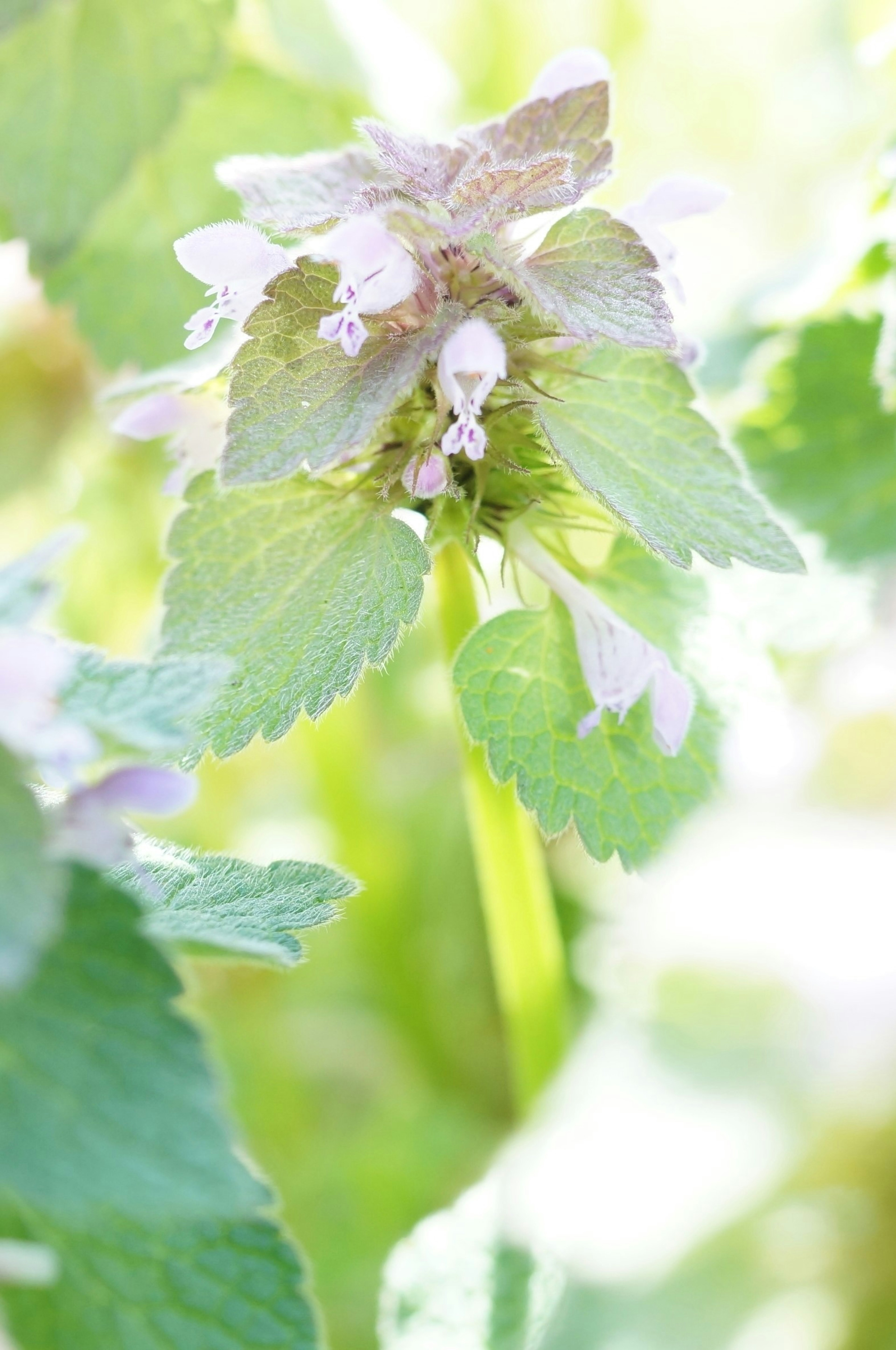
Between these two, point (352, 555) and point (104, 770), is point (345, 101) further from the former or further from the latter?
point (104, 770)

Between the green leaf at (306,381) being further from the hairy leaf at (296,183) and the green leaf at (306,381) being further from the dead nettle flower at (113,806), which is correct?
the dead nettle flower at (113,806)

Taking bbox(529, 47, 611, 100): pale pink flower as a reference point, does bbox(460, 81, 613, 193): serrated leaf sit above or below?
below

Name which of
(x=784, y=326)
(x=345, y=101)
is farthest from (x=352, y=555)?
(x=345, y=101)

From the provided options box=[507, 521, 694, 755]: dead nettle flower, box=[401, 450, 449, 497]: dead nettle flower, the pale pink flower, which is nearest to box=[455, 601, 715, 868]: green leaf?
box=[507, 521, 694, 755]: dead nettle flower

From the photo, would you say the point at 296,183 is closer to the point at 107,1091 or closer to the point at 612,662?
the point at 612,662

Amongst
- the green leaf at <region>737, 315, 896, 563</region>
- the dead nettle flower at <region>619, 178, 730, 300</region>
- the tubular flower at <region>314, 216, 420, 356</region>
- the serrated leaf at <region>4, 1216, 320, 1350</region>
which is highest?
the green leaf at <region>737, 315, 896, 563</region>

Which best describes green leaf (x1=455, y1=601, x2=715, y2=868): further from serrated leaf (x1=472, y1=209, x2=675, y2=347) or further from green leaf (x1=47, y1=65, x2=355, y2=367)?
green leaf (x1=47, y1=65, x2=355, y2=367)

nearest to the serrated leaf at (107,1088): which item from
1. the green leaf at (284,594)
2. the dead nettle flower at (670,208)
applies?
the green leaf at (284,594)
